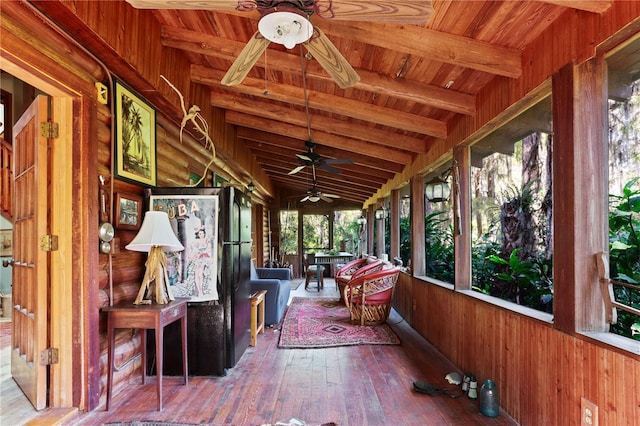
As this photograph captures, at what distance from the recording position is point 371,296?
17.9ft

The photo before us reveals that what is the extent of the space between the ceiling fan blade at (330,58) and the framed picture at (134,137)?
186 centimetres

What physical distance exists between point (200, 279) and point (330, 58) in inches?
92.3

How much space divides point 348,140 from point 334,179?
10.8 feet

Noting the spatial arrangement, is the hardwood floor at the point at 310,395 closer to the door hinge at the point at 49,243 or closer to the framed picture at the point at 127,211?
the door hinge at the point at 49,243

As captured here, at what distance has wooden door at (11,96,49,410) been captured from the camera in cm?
266

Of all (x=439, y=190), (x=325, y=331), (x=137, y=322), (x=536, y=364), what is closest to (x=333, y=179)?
(x=439, y=190)

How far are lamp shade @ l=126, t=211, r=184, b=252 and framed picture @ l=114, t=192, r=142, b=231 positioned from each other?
27 centimetres

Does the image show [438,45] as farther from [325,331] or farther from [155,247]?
[325,331]

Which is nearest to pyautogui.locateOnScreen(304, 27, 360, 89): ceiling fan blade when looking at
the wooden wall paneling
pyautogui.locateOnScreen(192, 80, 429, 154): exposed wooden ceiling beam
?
pyautogui.locateOnScreen(192, 80, 429, 154): exposed wooden ceiling beam

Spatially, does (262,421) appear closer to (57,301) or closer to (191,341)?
(191,341)

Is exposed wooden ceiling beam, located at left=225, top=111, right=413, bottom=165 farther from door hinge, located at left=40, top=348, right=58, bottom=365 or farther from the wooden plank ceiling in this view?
door hinge, located at left=40, top=348, right=58, bottom=365

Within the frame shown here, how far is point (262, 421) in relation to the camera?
2.61 metres

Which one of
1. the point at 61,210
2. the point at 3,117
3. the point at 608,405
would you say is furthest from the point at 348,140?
the point at 3,117

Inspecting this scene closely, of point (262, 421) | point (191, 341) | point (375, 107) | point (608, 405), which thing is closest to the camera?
point (608, 405)
